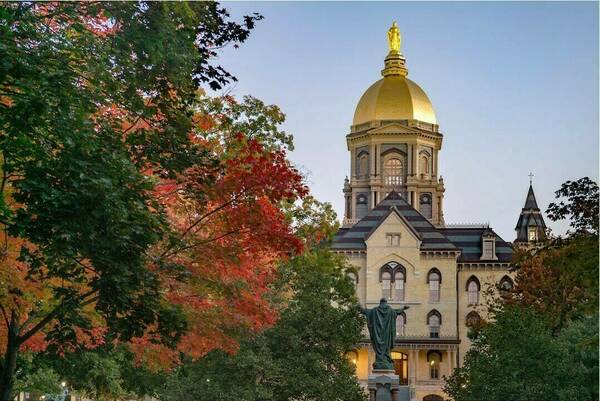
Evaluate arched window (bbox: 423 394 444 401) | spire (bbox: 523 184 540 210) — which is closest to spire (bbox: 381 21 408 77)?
spire (bbox: 523 184 540 210)

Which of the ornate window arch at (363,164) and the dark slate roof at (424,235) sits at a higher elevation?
the ornate window arch at (363,164)

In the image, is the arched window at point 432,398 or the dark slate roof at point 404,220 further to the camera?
the dark slate roof at point 404,220

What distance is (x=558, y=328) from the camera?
4647 centimetres

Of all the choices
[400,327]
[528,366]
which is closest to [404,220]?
[400,327]

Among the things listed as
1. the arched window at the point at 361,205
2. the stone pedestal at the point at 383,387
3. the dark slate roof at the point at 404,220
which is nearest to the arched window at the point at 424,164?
the arched window at the point at 361,205

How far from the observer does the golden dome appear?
104125 millimetres

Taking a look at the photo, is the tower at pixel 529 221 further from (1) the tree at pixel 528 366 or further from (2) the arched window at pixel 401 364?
(1) the tree at pixel 528 366

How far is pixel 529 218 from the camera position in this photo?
306 feet

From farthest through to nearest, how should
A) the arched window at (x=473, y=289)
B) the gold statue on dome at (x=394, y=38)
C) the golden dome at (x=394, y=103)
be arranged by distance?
1. the gold statue on dome at (x=394, y=38)
2. the golden dome at (x=394, y=103)
3. the arched window at (x=473, y=289)

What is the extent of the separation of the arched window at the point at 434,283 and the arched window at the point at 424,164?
21041 mm

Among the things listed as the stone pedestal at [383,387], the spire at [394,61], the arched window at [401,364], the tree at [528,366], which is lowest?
the stone pedestal at [383,387]

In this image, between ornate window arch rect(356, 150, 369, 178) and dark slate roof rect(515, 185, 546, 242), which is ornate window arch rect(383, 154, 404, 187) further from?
dark slate roof rect(515, 185, 546, 242)

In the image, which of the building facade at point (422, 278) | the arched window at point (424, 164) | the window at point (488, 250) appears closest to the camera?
the building facade at point (422, 278)

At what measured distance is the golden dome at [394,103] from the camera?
104 metres
